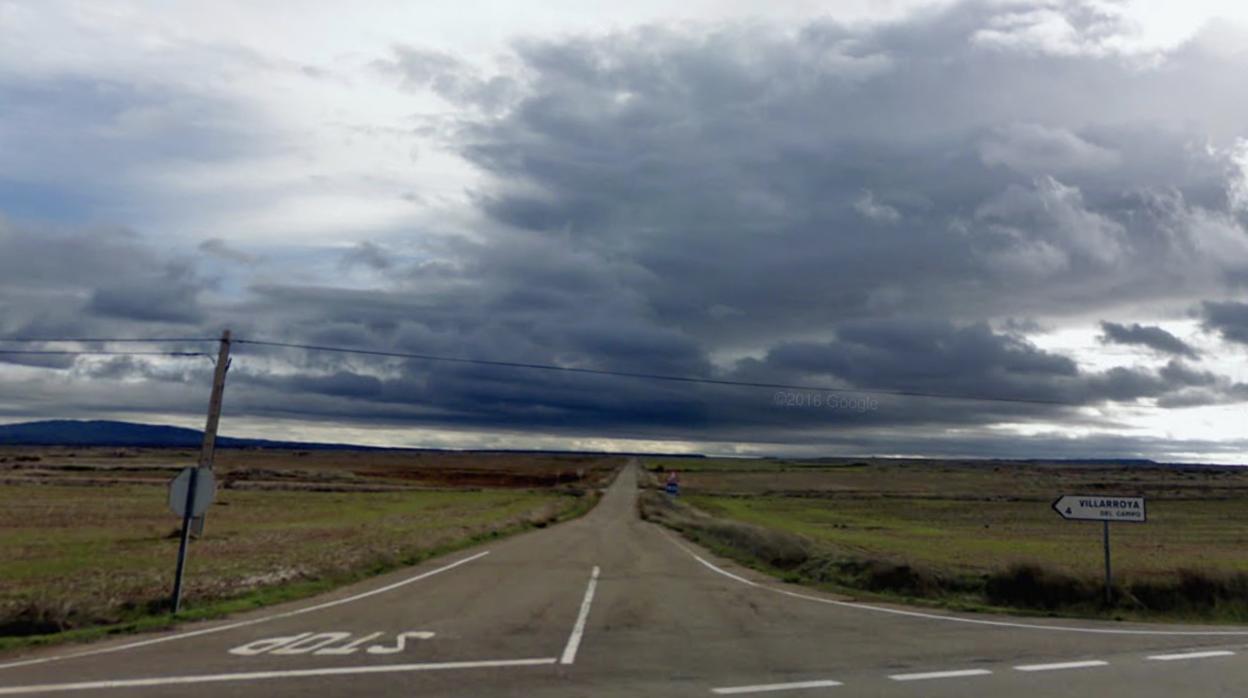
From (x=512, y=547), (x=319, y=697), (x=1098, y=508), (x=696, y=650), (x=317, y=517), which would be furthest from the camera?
(x=317, y=517)

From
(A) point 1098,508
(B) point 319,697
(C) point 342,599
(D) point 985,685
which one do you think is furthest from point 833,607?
(B) point 319,697

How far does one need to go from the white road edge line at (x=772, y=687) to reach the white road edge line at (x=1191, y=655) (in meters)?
5.06

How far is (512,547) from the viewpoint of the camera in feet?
109

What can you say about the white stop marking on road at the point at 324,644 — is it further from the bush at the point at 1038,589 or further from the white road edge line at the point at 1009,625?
the bush at the point at 1038,589

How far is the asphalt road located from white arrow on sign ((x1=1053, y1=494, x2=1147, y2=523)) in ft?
10.4

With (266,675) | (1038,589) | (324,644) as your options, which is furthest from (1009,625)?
(266,675)

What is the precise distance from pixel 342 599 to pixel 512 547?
1495 centimetres

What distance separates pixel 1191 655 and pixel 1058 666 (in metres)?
2.45

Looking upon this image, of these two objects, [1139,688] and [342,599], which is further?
[342,599]

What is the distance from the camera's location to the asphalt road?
1018cm

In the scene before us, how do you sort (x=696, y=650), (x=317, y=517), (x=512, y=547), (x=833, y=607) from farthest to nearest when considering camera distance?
(x=317, y=517) < (x=512, y=547) < (x=833, y=607) < (x=696, y=650)

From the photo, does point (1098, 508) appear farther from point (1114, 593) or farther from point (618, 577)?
point (618, 577)

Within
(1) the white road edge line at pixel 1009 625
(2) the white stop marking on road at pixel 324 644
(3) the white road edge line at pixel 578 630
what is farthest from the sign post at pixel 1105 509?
(2) the white stop marking on road at pixel 324 644

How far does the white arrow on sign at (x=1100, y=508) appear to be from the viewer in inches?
757
